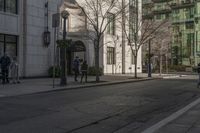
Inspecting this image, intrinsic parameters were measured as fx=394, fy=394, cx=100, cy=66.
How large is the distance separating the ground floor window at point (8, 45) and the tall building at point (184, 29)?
7304 centimetres

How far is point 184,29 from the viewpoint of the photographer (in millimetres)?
104875

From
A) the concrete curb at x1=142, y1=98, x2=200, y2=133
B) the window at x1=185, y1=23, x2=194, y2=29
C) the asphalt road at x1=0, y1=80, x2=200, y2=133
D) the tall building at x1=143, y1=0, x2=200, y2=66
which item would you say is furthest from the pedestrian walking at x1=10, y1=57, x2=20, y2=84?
the window at x1=185, y1=23, x2=194, y2=29

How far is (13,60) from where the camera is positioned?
26234 mm

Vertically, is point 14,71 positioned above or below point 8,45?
below

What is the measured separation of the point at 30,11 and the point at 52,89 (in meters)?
12.3

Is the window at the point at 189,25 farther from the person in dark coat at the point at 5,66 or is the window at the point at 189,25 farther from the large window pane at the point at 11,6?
the person in dark coat at the point at 5,66

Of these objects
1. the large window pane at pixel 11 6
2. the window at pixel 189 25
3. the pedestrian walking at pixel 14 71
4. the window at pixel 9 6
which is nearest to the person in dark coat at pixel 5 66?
the pedestrian walking at pixel 14 71

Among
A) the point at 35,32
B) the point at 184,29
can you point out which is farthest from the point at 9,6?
the point at 184,29

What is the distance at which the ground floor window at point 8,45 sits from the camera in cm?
2930

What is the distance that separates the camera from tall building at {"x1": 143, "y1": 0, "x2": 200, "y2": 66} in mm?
100562

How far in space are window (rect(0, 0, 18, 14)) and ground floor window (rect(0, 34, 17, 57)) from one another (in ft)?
6.42

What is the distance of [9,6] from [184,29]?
80.6 metres

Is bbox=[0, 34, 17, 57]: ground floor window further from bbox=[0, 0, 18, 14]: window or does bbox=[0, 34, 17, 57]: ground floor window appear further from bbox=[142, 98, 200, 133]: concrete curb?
bbox=[142, 98, 200, 133]: concrete curb

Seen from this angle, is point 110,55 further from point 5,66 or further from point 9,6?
point 5,66
